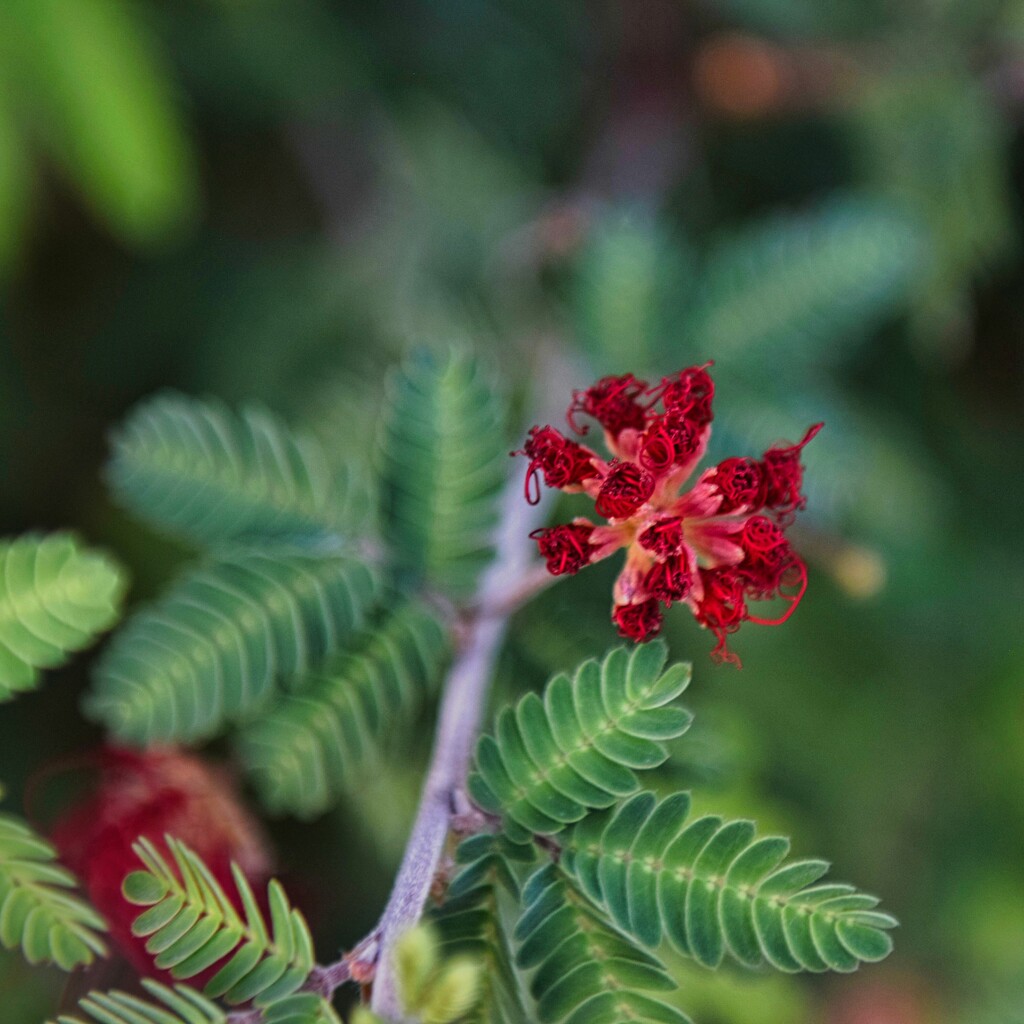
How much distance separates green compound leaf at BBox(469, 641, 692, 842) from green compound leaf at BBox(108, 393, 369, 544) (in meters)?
0.56

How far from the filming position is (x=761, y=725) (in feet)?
9.43

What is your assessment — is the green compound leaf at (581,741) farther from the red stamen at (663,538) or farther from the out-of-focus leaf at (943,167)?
the out-of-focus leaf at (943,167)

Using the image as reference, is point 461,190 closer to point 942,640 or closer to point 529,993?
point 942,640

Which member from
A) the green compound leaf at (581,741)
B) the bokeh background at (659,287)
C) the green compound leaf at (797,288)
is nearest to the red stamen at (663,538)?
the green compound leaf at (581,741)

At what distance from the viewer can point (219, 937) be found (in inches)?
44.9

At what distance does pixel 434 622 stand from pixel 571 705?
0.46m

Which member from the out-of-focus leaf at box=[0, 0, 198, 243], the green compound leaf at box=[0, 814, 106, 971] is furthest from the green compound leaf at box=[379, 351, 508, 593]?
the out-of-focus leaf at box=[0, 0, 198, 243]

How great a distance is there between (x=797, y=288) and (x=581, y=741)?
1356 mm

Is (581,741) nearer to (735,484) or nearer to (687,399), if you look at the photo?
(735,484)

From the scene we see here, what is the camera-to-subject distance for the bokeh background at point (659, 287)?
7.55ft

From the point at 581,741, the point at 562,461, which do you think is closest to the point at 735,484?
the point at 562,461

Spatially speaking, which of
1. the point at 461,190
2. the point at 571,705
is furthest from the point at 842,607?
the point at 571,705

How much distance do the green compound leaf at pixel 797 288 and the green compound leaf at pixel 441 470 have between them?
80 centimetres

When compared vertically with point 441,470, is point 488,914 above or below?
below
